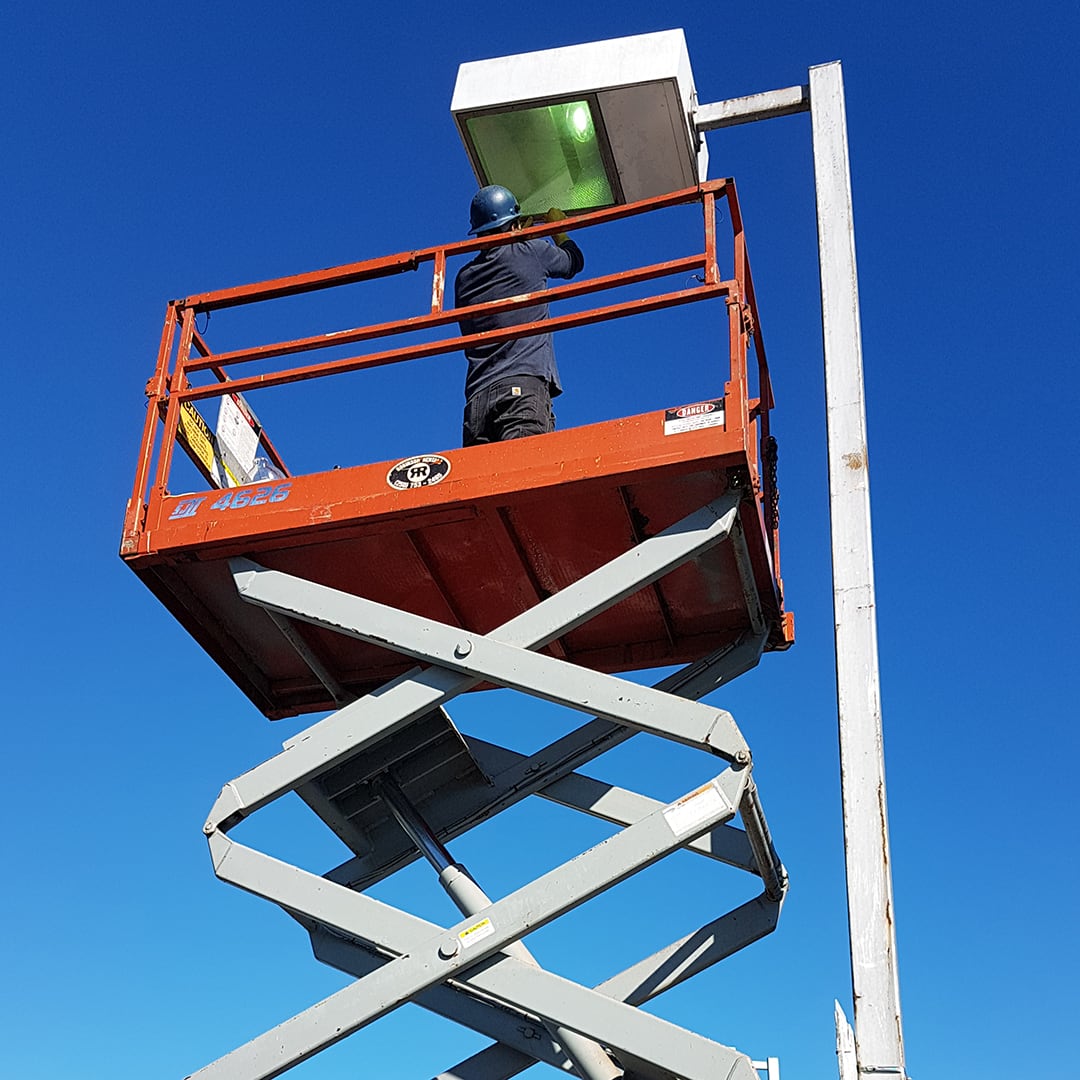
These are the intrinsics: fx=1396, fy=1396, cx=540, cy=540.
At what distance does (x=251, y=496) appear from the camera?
6.32 meters

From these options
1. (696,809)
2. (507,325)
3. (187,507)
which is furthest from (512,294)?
(696,809)

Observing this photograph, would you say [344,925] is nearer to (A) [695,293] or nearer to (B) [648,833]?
(B) [648,833]

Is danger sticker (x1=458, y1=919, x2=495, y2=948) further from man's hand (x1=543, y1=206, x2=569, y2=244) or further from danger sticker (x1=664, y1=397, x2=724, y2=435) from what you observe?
man's hand (x1=543, y1=206, x2=569, y2=244)

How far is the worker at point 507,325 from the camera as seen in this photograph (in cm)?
668

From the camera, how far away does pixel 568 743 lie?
6.69m

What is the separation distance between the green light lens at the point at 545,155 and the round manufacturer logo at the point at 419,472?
267cm

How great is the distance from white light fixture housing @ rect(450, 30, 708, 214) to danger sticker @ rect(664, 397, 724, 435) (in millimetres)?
2497

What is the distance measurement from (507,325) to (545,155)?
58.8 inches

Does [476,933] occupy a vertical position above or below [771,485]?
below

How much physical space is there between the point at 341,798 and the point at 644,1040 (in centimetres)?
226

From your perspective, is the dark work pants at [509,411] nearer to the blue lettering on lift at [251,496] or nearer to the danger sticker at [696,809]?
the blue lettering on lift at [251,496]

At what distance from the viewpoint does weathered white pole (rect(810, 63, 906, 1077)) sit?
15.9 feet

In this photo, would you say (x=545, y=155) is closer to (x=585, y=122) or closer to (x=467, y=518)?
(x=585, y=122)

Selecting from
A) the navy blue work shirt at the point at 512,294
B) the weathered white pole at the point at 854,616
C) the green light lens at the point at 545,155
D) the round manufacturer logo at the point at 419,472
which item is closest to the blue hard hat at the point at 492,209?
the navy blue work shirt at the point at 512,294
